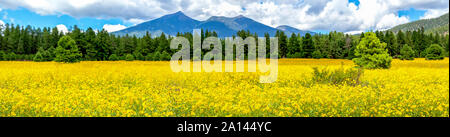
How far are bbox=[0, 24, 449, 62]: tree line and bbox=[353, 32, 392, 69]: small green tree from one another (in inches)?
987

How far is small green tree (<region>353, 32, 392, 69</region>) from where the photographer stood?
86.7 feet

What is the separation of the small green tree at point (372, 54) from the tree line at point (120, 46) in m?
25.1

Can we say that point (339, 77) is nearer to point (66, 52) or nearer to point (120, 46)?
point (66, 52)

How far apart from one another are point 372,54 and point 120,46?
5282cm

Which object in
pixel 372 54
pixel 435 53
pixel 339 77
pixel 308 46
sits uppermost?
pixel 308 46

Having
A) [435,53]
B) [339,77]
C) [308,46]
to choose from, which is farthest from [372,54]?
[435,53]

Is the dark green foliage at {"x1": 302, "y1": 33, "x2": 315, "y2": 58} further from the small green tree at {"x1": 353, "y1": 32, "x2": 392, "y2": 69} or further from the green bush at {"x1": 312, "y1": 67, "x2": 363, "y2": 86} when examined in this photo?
the green bush at {"x1": 312, "y1": 67, "x2": 363, "y2": 86}

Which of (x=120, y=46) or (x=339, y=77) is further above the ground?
(x=120, y=46)

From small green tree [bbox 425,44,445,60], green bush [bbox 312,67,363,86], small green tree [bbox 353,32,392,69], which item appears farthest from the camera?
small green tree [bbox 425,44,445,60]

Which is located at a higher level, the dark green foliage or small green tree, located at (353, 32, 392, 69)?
the dark green foliage

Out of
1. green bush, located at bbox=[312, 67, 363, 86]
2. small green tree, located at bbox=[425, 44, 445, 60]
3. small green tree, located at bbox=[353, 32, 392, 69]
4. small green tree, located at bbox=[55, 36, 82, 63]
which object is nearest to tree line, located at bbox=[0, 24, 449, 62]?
small green tree, located at bbox=[55, 36, 82, 63]

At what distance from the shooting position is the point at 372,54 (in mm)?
28250
